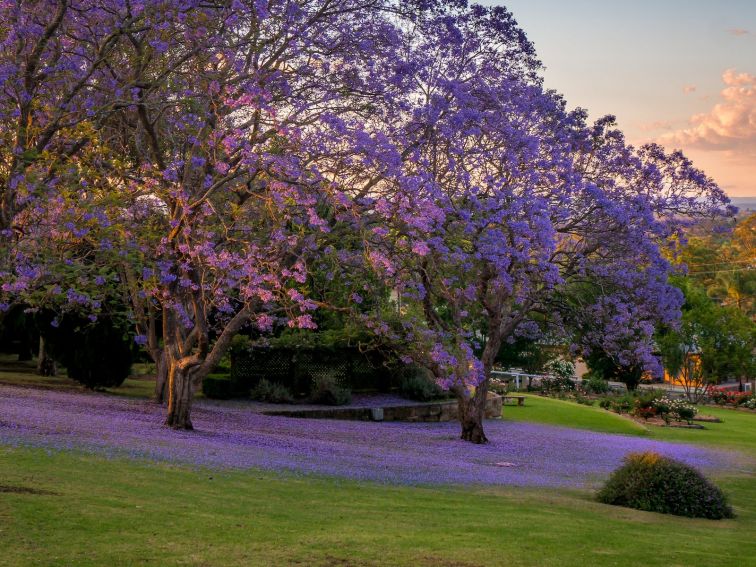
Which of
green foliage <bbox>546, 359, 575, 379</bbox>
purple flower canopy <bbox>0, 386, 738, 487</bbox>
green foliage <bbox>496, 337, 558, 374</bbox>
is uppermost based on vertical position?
green foliage <bbox>496, 337, 558, 374</bbox>

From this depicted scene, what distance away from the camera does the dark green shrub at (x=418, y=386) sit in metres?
33.2

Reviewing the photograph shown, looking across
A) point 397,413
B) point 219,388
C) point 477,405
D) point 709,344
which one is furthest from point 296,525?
point 709,344

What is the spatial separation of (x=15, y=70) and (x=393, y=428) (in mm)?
18240

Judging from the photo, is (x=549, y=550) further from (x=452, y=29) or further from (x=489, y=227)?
(x=452, y=29)

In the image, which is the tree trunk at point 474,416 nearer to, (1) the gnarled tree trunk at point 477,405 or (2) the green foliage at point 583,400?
(1) the gnarled tree trunk at point 477,405

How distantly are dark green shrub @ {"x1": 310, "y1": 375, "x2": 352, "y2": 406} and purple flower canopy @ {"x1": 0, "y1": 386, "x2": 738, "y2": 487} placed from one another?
10.3 ft

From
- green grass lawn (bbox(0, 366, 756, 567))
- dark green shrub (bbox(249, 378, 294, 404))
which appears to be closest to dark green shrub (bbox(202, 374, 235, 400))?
dark green shrub (bbox(249, 378, 294, 404))

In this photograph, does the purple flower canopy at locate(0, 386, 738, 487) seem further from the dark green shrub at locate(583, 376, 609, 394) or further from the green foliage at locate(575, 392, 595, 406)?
the dark green shrub at locate(583, 376, 609, 394)

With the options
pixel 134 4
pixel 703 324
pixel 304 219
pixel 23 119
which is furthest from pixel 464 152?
pixel 703 324

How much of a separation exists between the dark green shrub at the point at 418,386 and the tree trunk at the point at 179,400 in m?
14.5

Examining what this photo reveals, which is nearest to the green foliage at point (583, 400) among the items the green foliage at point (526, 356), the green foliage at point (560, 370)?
the green foliage at point (560, 370)

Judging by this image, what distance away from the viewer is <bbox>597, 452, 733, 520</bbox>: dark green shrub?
46.3 ft

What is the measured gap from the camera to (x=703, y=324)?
54.4 meters

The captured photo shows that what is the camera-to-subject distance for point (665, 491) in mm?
14211
